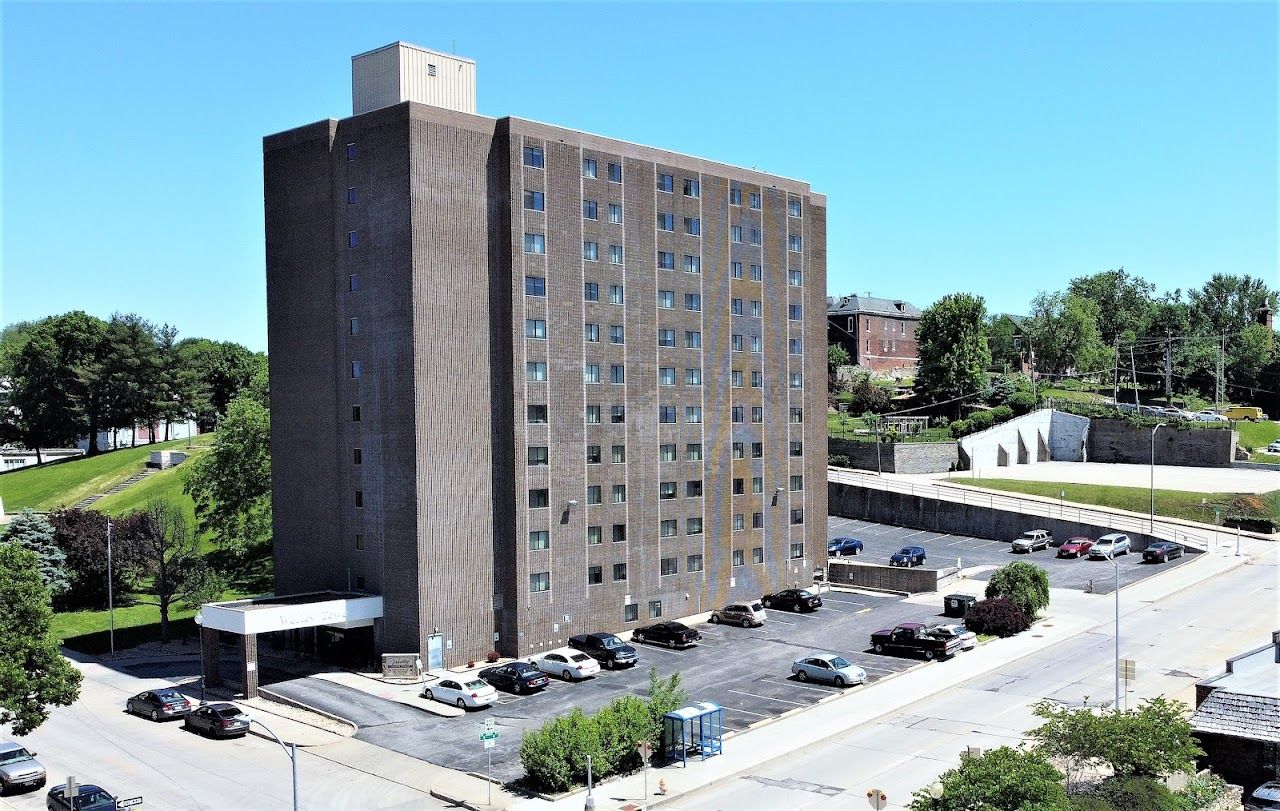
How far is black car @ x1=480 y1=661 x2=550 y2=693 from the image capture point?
5162cm

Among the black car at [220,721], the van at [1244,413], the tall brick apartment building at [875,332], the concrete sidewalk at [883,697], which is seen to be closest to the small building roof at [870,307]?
the tall brick apartment building at [875,332]

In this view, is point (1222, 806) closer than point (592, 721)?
Yes

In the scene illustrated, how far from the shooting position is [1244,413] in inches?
5069

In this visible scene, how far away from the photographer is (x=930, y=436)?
111500 mm

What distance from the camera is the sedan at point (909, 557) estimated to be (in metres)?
79.1

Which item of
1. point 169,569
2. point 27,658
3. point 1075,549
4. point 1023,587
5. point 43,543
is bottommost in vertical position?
point 1075,549

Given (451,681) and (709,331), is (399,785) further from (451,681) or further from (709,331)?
(709,331)

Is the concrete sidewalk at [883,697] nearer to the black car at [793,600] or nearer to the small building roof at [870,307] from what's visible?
the black car at [793,600]

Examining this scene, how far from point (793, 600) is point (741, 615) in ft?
16.5


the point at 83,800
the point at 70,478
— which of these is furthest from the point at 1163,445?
the point at 70,478

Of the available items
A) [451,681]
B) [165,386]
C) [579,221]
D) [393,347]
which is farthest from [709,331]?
[165,386]

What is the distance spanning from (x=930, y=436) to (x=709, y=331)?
167 ft

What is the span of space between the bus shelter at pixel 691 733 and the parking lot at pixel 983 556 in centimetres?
3943

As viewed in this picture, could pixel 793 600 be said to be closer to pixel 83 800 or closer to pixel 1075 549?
pixel 1075 549
